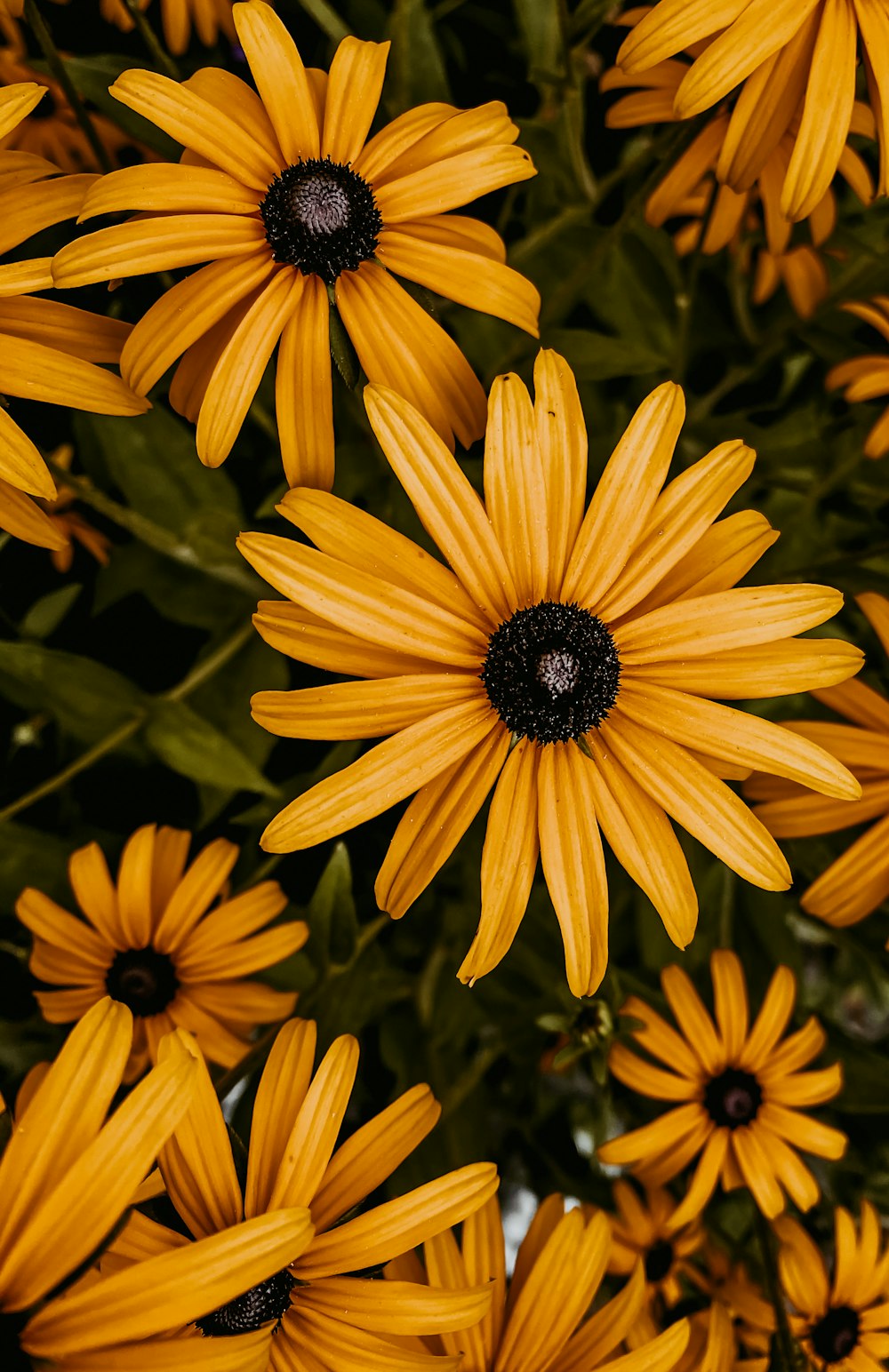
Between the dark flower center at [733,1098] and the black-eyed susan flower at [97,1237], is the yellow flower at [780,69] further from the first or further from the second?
the dark flower center at [733,1098]

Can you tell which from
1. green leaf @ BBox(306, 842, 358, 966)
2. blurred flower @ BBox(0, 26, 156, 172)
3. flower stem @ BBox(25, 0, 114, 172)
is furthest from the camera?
blurred flower @ BBox(0, 26, 156, 172)

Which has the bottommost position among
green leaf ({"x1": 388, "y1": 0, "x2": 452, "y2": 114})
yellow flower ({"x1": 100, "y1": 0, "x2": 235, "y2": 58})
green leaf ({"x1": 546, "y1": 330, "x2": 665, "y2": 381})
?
green leaf ({"x1": 546, "y1": 330, "x2": 665, "y2": 381})

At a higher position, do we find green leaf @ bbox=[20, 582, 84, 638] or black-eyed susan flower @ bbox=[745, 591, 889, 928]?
green leaf @ bbox=[20, 582, 84, 638]

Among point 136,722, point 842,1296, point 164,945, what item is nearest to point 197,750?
point 136,722

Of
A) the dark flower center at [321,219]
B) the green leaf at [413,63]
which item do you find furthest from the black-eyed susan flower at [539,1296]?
the green leaf at [413,63]

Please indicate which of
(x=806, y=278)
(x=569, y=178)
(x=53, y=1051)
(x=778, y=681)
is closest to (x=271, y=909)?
(x=53, y=1051)

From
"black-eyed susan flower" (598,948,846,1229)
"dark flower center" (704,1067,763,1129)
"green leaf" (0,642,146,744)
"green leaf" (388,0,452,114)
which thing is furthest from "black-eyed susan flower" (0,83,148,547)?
"dark flower center" (704,1067,763,1129)

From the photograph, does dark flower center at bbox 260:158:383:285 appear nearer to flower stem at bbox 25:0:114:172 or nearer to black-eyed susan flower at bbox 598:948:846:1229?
flower stem at bbox 25:0:114:172
